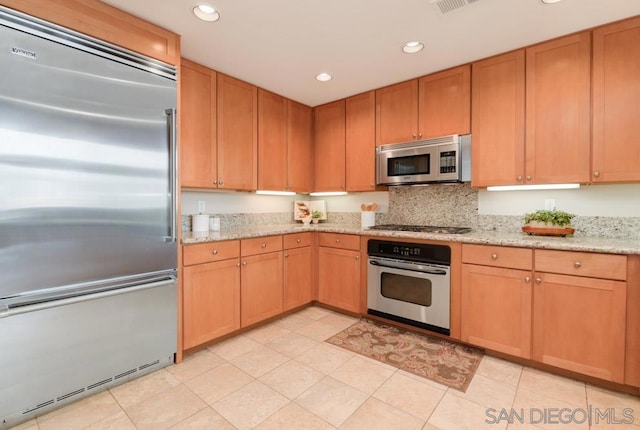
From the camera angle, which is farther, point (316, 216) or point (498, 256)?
point (316, 216)

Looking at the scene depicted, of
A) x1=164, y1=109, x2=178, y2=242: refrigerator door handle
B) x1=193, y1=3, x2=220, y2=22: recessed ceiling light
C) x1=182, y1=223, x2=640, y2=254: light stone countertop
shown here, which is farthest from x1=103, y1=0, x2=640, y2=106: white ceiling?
x1=182, y1=223, x2=640, y2=254: light stone countertop

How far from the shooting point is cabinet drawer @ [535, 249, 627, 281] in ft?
5.96

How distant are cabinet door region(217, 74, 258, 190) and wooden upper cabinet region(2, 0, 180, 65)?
2.15 feet

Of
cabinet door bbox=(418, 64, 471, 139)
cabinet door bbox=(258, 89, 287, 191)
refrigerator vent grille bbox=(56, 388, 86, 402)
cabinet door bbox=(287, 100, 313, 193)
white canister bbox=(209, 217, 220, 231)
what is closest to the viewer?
refrigerator vent grille bbox=(56, 388, 86, 402)

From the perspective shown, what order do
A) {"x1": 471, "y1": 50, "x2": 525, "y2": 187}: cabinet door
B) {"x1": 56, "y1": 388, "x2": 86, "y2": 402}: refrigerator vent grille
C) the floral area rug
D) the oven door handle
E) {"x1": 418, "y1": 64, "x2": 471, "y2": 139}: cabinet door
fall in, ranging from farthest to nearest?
{"x1": 418, "y1": 64, "x2": 471, "y2": 139}: cabinet door < the oven door handle < {"x1": 471, "y1": 50, "x2": 525, "y2": 187}: cabinet door < the floral area rug < {"x1": 56, "y1": 388, "x2": 86, "y2": 402}: refrigerator vent grille

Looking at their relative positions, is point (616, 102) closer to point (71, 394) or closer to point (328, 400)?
point (328, 400)

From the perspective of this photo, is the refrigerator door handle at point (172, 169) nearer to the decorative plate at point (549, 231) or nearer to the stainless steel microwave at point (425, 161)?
the stainless steel microwave at point (425, 161)

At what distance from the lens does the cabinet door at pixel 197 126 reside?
248cm

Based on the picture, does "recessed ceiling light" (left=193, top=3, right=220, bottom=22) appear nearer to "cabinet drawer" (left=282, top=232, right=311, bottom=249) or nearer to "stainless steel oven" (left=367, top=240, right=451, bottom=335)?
"cabinet drawer" (left=282, top=232, right=311, bottom=249)

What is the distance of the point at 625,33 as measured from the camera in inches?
78.7

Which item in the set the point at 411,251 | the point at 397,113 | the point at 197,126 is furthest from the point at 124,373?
the point at 397,113

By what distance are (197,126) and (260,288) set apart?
1.56 meters

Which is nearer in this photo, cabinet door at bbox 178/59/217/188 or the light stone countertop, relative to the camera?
the light stone countertop

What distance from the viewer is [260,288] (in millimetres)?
2801
